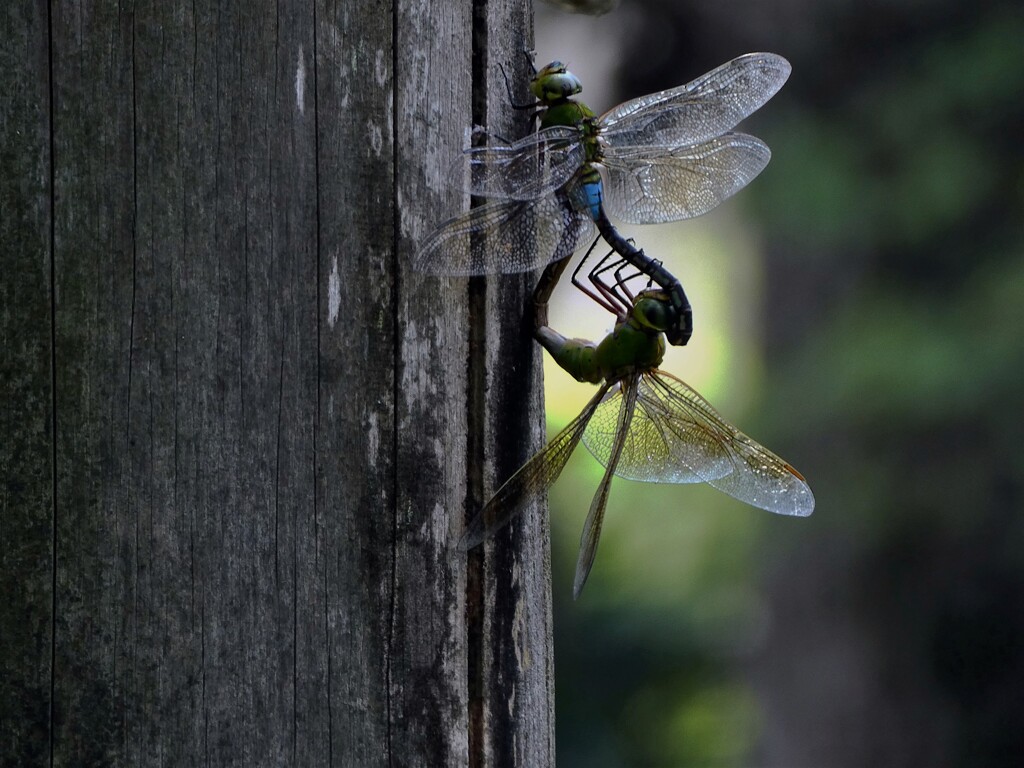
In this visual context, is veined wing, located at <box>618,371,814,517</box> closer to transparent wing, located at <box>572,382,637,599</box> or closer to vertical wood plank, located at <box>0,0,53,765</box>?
transparent wing, located at <box>572,382,637,599</box>

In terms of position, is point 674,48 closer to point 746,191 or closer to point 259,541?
point 746,191

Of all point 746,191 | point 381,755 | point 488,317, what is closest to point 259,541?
point 381,755

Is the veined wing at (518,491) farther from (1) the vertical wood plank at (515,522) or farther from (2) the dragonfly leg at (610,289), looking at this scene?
(2) the dragonfly leg at (610,289)

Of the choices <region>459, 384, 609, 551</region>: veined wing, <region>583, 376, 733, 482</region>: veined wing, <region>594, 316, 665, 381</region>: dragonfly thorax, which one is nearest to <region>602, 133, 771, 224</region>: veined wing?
<region>594, 316, 665, 381</region>: dragonfly thorax

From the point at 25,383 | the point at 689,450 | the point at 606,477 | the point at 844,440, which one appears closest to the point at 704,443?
the point at 689,450

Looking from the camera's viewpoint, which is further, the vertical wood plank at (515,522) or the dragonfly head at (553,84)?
the dragonfly head at (553,84)

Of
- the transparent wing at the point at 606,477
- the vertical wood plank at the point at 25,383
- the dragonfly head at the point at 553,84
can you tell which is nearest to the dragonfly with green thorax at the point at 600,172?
the dragonfly head at the point at 553,84
